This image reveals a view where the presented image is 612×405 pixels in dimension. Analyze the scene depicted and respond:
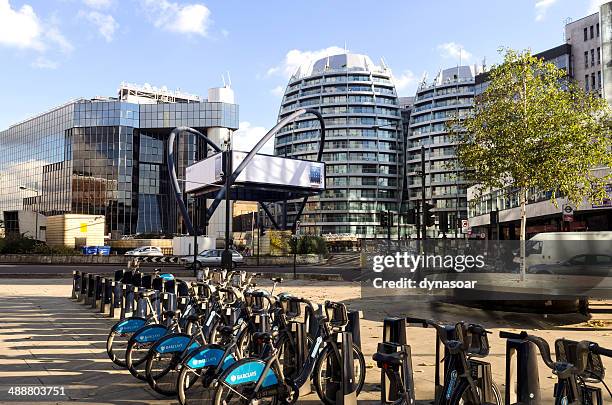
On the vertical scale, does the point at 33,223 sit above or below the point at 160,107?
below

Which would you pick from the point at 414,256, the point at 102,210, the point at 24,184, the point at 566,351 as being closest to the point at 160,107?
the point at 102,210

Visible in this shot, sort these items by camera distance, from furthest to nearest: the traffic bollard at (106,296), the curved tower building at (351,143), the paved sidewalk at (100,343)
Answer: the curved tower building at (351,143), the traffic bollard at (106,296), the paved sidewalk at (100,343)

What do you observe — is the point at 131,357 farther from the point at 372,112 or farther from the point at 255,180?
the point at 372,112

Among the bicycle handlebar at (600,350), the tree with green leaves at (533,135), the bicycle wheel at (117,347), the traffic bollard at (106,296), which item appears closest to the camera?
the bicycle handlebar at (600,350)

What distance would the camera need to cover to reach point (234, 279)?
420 inches

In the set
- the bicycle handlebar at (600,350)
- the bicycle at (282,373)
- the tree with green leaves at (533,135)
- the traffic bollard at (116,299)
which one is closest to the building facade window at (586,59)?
the tree with green leaves at (533,135)

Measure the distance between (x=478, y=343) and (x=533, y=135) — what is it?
45.6ft

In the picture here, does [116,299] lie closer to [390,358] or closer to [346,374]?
[346,374]

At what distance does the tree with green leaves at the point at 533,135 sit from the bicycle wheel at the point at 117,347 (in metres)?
13.5

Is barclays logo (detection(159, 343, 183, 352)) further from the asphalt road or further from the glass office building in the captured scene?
the glass office building

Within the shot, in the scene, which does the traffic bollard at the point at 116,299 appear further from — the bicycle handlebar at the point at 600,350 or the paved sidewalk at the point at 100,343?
the bicycle handlebar at the point at 600,350

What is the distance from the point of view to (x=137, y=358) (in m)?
6.72

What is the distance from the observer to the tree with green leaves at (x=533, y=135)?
55.9 ft

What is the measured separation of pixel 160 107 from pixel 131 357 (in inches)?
3688
